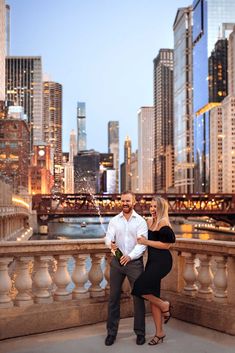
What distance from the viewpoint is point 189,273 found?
7738mm

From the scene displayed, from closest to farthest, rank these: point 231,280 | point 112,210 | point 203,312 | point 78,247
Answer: point 231,280 → point 203,312 → point 78,247 → point 112,210

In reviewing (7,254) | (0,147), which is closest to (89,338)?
(7,254)

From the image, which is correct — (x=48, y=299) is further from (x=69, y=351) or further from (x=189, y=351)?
(x=189, y=351)

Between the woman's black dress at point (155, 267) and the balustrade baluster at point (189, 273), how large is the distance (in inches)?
45.3

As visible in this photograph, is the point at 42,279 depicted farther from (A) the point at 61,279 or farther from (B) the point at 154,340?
(B) the point at 154,340

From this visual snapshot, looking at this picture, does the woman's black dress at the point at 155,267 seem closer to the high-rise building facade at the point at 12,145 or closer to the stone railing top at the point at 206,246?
the stone railing top at the point at 206,246

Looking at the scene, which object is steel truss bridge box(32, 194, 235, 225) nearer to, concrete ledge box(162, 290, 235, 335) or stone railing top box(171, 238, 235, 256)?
concrete ledge box(162, 290, 235, 335)

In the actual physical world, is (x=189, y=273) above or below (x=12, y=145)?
below

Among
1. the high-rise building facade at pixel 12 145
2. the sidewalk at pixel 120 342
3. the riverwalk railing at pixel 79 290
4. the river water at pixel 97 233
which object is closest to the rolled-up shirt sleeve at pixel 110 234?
the riverwalk railing at pixel 79 290

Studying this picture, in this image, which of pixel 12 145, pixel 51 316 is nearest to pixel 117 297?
pixel 51 316

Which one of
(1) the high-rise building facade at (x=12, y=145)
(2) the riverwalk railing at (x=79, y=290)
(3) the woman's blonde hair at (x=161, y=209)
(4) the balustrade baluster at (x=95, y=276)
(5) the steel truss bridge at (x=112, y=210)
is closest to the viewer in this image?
(3) the woman's blonde hair at (x=161, y=209)

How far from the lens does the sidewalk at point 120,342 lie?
256 inches

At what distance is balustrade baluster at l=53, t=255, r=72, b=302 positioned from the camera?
7363mm

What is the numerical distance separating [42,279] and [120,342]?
136cm
